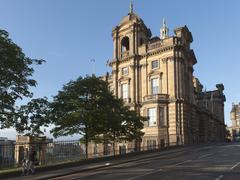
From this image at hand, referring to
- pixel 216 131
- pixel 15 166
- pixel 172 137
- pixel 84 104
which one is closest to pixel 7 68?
pixel 15 166

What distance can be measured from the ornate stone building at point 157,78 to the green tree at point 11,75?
34.5 metres

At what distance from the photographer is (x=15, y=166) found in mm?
24875

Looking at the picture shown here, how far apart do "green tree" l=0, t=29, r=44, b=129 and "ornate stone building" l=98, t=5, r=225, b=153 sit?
3445cm

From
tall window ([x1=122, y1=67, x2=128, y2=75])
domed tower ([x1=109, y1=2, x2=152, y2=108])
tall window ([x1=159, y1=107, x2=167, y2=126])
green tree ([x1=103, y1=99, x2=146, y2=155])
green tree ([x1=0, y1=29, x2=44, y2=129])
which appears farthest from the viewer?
tall window ([x1=122, y1=67, x2=128, y2=75])

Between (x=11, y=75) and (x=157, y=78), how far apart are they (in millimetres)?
42940

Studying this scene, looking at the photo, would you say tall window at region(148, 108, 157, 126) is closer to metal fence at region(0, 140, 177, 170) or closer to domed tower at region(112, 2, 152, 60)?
domed tower at region(112, 2, 152, 60)

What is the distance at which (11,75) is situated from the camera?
71.9 ft

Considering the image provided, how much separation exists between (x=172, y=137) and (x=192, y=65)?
717 inches

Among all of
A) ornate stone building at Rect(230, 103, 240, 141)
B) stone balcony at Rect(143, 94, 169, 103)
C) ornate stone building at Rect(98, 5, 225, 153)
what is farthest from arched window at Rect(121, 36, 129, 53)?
ornate stone building at Rect(230, 103, 240, 141)

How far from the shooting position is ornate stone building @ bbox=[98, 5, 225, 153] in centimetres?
5888

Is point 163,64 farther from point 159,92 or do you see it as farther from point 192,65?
point 192,65

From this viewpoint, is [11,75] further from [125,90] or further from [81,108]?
[125,90]

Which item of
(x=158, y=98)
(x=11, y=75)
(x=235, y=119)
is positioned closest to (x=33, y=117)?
(x=11, y=75)

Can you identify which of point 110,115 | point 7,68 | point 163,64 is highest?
point 163,64
